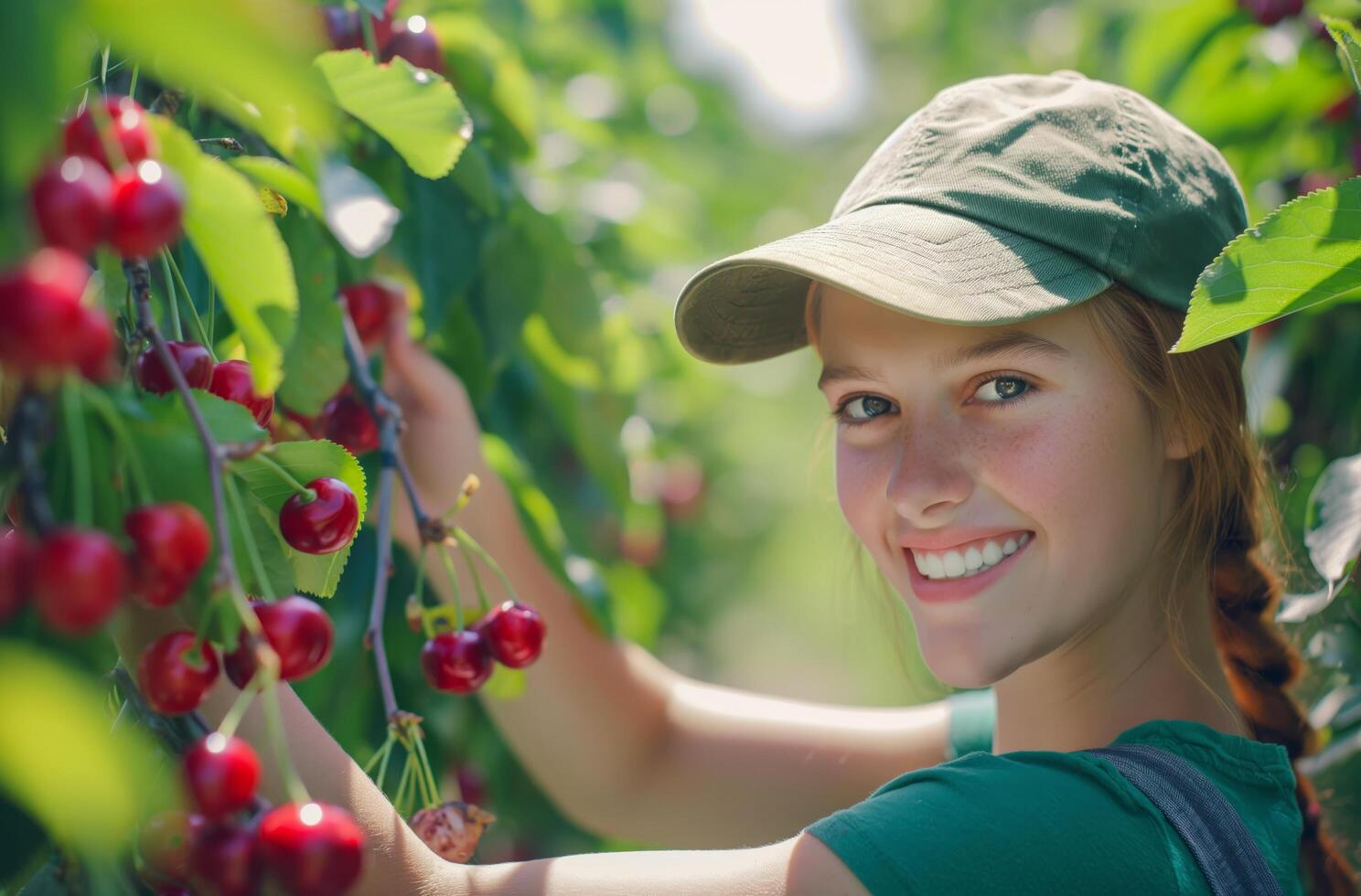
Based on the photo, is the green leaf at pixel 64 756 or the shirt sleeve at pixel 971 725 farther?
the shirt sleeve at pixel 971 725

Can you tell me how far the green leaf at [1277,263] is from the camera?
3.20 feet

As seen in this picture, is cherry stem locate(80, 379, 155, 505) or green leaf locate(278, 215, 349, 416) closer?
cherry stem locate(80, 379, 155, 505)

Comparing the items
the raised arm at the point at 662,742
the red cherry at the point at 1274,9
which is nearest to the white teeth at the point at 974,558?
the raised arm at the point at 662,742

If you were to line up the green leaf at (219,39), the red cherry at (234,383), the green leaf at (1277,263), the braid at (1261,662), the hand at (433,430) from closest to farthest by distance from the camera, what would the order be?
the green leaf at (219,39) < the red cherry at (234,383) < the green leaf at (1277,263) < the braid at (1261,662) < the hand at (433,430)

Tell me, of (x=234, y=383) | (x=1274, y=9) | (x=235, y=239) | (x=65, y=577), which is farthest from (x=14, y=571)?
(x=1274, y=9)

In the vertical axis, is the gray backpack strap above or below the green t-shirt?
below

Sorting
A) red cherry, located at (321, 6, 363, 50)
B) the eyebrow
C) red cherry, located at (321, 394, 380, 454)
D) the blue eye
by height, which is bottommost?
the blue eye

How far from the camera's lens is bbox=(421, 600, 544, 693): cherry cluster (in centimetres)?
109

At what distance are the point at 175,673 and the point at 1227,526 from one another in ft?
3.82

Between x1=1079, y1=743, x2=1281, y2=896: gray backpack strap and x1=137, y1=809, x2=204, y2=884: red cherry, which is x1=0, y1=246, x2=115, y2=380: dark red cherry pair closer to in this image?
x1=137, y1=809, x2=204, y2=884: red cherry

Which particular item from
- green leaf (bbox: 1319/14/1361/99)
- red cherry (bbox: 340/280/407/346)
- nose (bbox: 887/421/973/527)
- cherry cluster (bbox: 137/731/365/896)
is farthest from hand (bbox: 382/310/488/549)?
green leaf (bbox: 1319/14/1361/99)

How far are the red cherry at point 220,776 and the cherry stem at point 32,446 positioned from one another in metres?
0.13

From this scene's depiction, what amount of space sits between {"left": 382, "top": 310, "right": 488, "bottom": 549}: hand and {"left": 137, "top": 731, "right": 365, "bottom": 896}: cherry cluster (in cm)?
96

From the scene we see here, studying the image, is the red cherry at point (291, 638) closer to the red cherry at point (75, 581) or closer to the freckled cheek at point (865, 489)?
the red cherry at point (75, 581)
